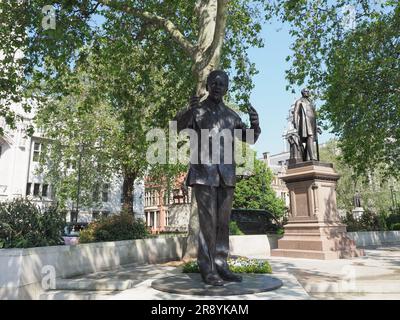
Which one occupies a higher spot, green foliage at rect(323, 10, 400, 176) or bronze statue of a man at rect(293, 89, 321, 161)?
green foliage at rect(323, 10, 400, 176)

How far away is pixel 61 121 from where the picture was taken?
3044 centimetres

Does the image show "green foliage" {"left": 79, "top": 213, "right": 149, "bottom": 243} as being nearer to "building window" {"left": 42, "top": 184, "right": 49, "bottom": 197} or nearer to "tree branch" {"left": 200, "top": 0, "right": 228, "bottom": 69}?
"tree branch" {"left": 200, "top": 0, "right": 228, "bottom": 69}

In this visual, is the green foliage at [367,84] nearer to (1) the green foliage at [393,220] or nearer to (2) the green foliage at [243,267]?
(1) the green foliage at [393,220]

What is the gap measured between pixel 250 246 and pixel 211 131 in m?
10.2

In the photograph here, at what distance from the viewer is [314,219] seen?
1298 cm

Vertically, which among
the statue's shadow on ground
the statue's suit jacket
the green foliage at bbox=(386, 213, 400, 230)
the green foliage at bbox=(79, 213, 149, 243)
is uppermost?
the statue's suit jacket

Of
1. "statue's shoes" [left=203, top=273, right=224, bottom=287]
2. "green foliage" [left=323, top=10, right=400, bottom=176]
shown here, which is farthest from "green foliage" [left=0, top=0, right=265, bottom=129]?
"statue's shoes" [left=203, top=273, right=224, bottom=287]

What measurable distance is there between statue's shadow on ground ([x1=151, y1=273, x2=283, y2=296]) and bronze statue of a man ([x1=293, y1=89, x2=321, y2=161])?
338 inches

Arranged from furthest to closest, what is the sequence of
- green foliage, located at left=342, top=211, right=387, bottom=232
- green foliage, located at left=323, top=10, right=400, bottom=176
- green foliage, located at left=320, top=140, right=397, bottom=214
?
1. green foliage, located at left=320, top=140, right=397, bottom=214
2. green foliage, located at left=342, top=211, right=387, bottom=232
3. green foliage, located at left=323, top=10, right=400, bottom=176

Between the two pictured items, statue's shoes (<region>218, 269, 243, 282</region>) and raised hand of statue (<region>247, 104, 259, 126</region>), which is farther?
raised hand of statue (<region>247, 104, 259, 126</region>)

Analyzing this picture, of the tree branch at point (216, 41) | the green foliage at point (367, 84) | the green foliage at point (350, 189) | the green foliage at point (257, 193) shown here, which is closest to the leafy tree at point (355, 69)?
the green foliage at point (367, 84)

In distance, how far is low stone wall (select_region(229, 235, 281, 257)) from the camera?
49.8 feet

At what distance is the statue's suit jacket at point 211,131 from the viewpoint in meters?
6.07

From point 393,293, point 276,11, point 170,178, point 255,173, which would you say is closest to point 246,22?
point 276,11
